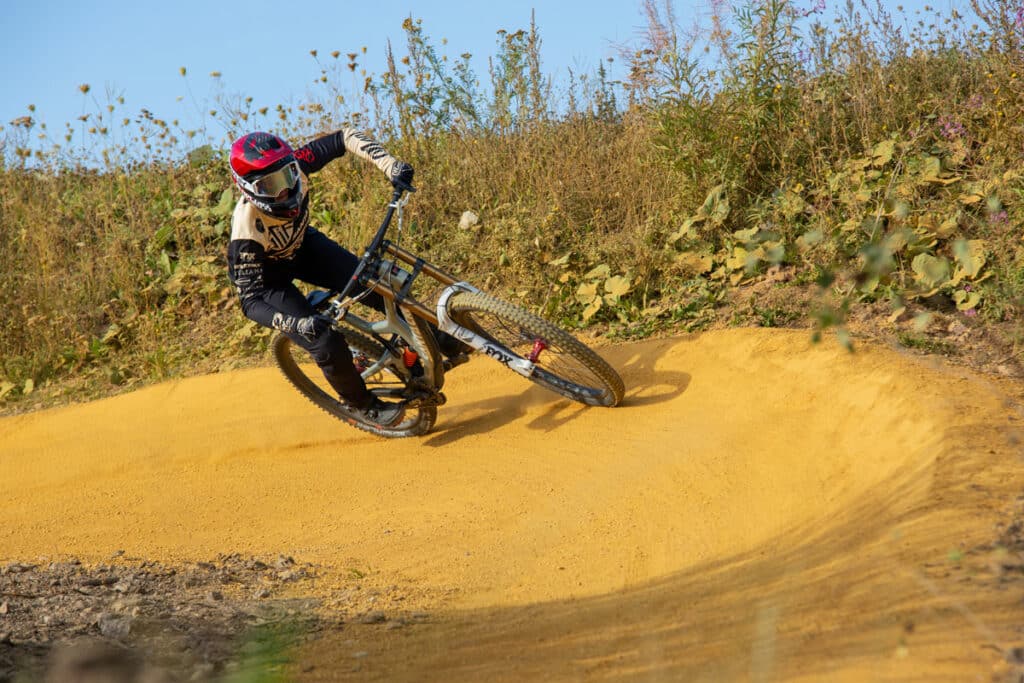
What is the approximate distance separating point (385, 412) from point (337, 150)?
6.42 feet

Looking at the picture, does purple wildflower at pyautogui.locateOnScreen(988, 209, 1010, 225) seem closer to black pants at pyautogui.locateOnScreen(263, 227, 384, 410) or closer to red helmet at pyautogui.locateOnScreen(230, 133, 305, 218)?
black pants at pyautogui.locateOnScreen(263, 227, 384, 410)

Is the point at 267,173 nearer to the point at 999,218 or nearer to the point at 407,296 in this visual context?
the point at 407,296

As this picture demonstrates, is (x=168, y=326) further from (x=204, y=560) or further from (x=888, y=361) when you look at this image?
(x=888, y=361)

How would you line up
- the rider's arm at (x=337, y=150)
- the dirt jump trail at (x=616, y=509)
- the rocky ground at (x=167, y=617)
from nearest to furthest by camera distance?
1. the dirt jump trail at (x=616, y=509)
2. the rocky ground at (x=167, y=617)
3. the rider's arm at (x=337, y=150)

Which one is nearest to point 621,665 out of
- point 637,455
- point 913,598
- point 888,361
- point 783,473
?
point 913,598

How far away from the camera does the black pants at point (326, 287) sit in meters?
6.57

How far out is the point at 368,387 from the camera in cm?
751

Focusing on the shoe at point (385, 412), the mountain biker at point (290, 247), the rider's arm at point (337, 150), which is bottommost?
the shoe at point (385, 412)

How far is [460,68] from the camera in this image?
1134 cm

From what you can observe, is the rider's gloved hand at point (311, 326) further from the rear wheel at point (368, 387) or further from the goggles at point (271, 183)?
the goggles at point (271, 183)

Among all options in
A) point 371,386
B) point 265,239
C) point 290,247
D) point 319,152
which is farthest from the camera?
point 371,386

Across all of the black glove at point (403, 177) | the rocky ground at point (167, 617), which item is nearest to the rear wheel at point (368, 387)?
the black glove at point (403, 177)

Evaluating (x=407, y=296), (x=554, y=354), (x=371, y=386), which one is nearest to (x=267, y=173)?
(x=407, y=296)

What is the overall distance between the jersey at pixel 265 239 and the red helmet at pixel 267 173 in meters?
0.11
